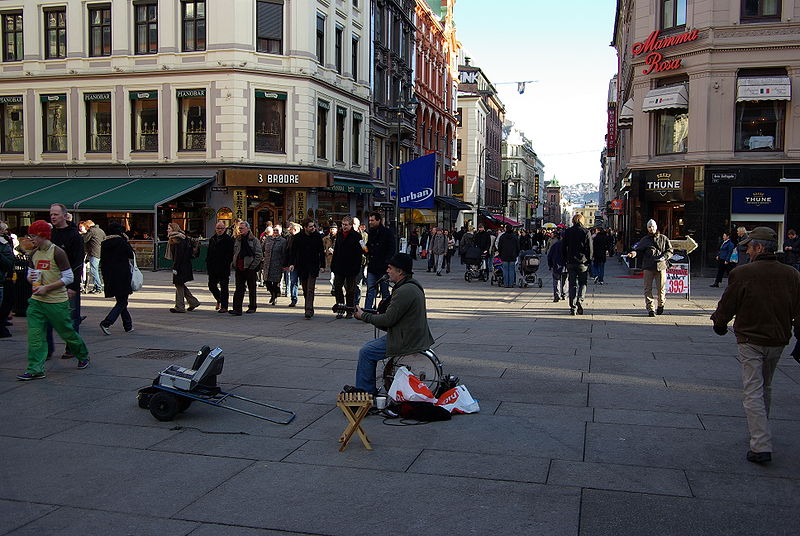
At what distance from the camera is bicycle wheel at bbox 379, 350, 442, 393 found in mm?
7184

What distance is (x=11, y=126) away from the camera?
32312mm

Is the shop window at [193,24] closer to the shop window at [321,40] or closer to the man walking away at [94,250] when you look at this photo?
the shop window at [321,40]

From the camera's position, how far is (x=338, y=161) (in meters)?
34.7

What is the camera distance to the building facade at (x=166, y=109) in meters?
29.3

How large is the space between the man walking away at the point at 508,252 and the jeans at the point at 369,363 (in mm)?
14185

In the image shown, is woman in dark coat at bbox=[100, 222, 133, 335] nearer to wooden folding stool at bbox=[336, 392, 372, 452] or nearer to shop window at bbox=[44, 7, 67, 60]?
wooden folding stool at bbox=[336, 392, 372, 452]

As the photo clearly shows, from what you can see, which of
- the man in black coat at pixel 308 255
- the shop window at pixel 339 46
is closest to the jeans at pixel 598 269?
the man in black coat at pixel 308 255

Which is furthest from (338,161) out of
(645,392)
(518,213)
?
(518,213)

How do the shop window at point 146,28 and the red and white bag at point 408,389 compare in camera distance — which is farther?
the shop window at point 146,28

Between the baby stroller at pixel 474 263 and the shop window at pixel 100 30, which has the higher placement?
the shop window at pixel 100 30

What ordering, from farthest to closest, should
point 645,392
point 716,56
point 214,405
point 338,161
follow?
1. point 338,161
2. point 716,56
3. point 645,392
4. point 214,405

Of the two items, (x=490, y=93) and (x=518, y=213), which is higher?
(x=490, y=93)

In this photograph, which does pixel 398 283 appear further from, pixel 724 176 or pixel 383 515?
pixel 724 176

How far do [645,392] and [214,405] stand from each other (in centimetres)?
451
